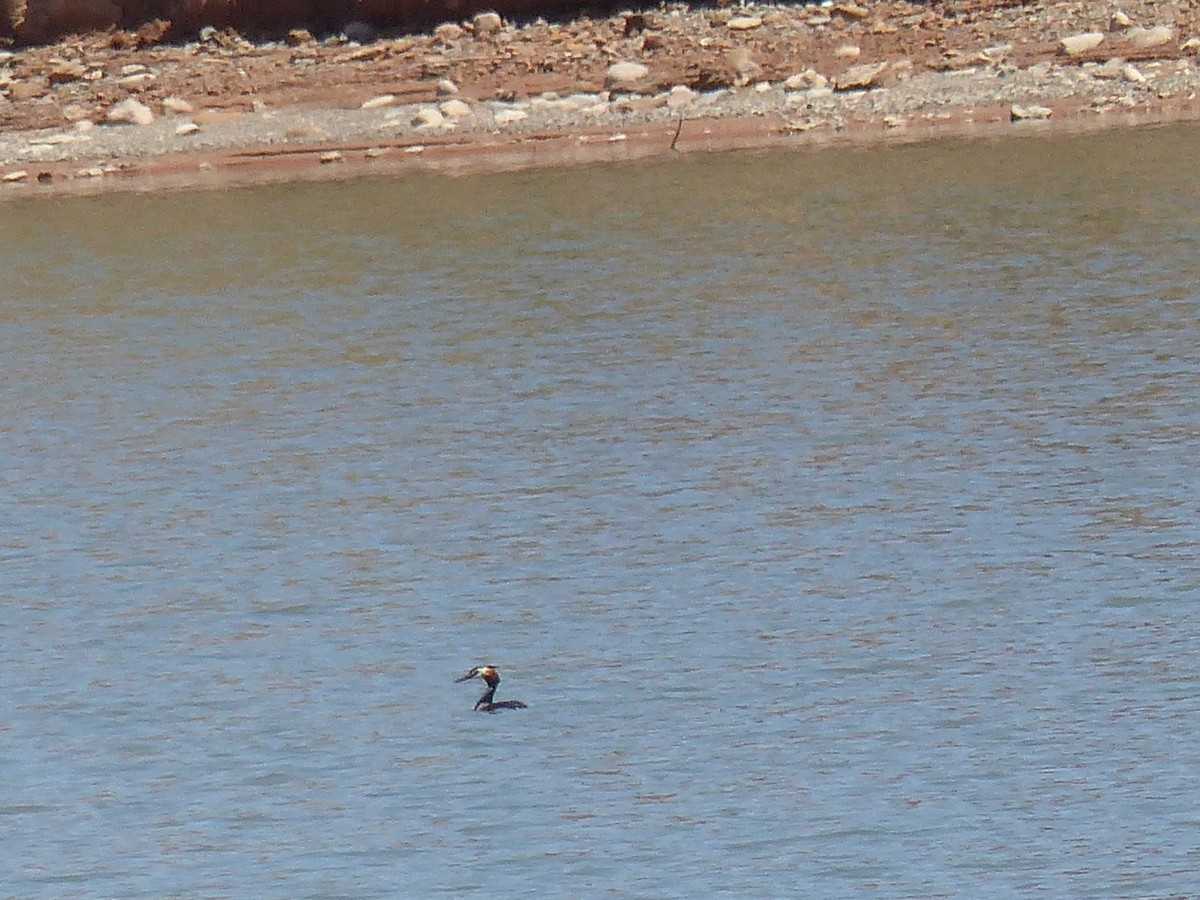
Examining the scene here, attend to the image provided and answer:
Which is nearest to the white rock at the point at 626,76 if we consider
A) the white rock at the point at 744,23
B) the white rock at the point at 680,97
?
the white rock at the point at 680,97

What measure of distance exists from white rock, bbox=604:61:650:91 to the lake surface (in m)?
6.95

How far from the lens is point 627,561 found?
13523mm

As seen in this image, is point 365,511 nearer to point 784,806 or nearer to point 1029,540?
point 1029,540

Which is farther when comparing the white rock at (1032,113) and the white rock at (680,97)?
the white rock at (680,97)

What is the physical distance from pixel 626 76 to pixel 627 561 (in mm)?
19366

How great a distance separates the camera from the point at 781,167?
28.0 metres

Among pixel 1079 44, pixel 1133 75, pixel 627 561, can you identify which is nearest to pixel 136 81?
pixel 1079 44

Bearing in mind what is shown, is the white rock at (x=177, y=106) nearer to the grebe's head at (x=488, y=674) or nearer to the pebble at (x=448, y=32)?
the pebble at (x=448, y=32)

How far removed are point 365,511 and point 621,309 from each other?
23.4 ft

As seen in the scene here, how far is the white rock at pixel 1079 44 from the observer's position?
103 feet

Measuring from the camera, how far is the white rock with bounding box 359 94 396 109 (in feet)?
108

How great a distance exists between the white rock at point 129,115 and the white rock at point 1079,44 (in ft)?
39.5

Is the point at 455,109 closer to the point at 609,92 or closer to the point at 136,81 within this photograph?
the point at 609,92

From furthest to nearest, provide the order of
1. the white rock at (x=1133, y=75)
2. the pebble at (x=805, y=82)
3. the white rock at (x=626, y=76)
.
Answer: the white rock at (x=626, y=76) < the pebble at (x=805, y=82) < the white rock at (x=1133, y=75)
